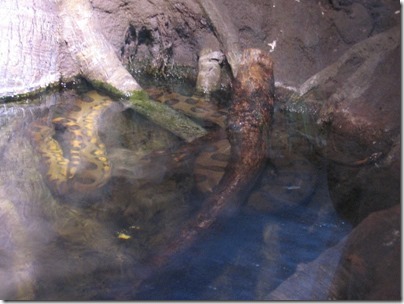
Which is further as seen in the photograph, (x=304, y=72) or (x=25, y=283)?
(x=304, y=72)

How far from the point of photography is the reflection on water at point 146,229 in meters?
3.08

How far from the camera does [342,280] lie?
262cm

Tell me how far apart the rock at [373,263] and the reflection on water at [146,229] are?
0.52m

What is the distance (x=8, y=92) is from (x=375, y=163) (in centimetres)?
410

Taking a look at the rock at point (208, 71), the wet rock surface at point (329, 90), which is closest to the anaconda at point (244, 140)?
the wet rock surface at point (329, 90)

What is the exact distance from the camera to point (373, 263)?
8.05 ft

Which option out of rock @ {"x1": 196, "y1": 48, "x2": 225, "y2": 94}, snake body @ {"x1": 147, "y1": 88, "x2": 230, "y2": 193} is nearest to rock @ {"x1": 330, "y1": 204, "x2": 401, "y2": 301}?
snake body @ {"x1": 147, "y1": 88, "x2": 230, "y2": 193}

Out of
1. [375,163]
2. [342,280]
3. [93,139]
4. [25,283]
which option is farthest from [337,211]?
[93,139]

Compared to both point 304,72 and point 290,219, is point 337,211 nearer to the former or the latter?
point 290,219

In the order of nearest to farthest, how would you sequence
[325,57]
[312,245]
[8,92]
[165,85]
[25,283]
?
1. [25,283]
2. [312,245]
3. [325,57]
4. [8,92]
5. [165,85]

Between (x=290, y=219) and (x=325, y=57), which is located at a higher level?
(x=325, y=57)

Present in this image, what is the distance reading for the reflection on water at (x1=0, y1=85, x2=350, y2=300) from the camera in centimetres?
308

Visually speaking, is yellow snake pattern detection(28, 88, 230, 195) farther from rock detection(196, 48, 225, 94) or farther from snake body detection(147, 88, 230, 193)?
rock detection(196, 48, 225, 94)

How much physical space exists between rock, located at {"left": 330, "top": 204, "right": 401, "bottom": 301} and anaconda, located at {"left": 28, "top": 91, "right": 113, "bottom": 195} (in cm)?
219
